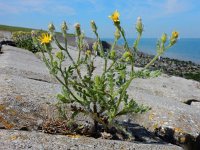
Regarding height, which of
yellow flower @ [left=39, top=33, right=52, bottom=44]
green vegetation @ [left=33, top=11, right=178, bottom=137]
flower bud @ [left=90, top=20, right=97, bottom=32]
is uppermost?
flower bud @ [left=90, top=20, right=97, bottom=32]

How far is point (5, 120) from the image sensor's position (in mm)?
6773

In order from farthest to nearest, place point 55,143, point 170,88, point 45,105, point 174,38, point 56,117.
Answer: point 170,88 < point 45,105 < point 56,117 < point 174,38 < point 55,143

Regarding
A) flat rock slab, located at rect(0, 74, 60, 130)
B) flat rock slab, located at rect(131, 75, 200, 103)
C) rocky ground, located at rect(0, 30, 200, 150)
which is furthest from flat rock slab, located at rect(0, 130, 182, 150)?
flat rock slab, located at rect(131, 75, 200, 103)

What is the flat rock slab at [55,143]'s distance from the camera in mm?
5934

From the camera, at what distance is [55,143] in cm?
616

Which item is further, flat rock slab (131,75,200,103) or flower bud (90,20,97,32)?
flat rock slab (131,75,200,103)

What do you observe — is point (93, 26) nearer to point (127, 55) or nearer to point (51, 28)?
point (51, 28)

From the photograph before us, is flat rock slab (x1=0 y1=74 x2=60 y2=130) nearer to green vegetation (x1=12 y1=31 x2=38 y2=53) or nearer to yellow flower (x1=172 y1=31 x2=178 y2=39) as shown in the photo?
yellow flower (x1=172 y1=31 x2=178 y2=39)

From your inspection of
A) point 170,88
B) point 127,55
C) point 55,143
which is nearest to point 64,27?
point 127,55

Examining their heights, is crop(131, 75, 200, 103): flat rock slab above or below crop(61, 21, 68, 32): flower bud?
below

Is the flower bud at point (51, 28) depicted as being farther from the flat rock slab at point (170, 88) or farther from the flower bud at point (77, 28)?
the flat rock slab at point (170, 88)

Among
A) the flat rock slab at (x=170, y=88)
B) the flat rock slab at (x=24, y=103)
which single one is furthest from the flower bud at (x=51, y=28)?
the flat rock slab at (x=170, y=88)

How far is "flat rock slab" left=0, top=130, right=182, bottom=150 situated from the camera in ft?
19.5

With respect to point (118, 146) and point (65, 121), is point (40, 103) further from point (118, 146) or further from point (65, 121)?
point (118, 146)
